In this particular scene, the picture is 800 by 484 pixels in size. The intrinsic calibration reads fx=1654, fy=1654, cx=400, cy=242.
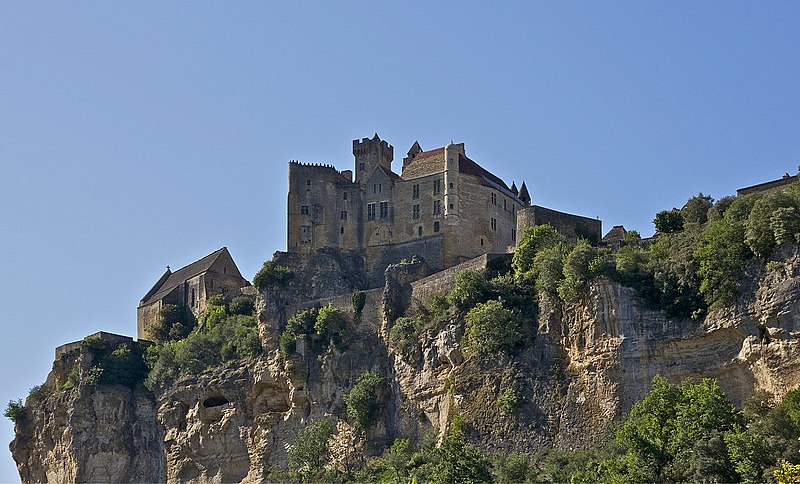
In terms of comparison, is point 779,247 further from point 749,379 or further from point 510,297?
point 510,297

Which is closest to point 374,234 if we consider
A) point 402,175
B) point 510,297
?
point 402,175

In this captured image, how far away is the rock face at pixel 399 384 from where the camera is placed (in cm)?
5191

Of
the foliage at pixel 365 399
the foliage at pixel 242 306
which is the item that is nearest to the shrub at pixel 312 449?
the foliage at pixel 365 399

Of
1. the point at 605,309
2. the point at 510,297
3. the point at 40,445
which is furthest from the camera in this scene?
the point at 40,445

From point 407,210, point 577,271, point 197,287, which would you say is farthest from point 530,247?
point 197,287

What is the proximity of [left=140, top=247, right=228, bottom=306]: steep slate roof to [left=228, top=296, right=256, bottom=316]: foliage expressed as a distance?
4.66 meters

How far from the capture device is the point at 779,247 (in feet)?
169

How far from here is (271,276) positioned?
227ft

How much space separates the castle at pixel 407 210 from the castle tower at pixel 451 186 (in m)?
0.01

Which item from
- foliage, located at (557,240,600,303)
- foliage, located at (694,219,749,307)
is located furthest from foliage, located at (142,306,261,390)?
foliage, located at (694,219,749,307)

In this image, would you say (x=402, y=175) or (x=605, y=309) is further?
(x=402, y=175)

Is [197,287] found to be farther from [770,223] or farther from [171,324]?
[770,223]

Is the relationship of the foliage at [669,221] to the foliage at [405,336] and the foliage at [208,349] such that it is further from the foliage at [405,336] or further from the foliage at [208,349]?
the foliage at [208,349]

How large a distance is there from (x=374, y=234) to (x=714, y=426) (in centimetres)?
2941
